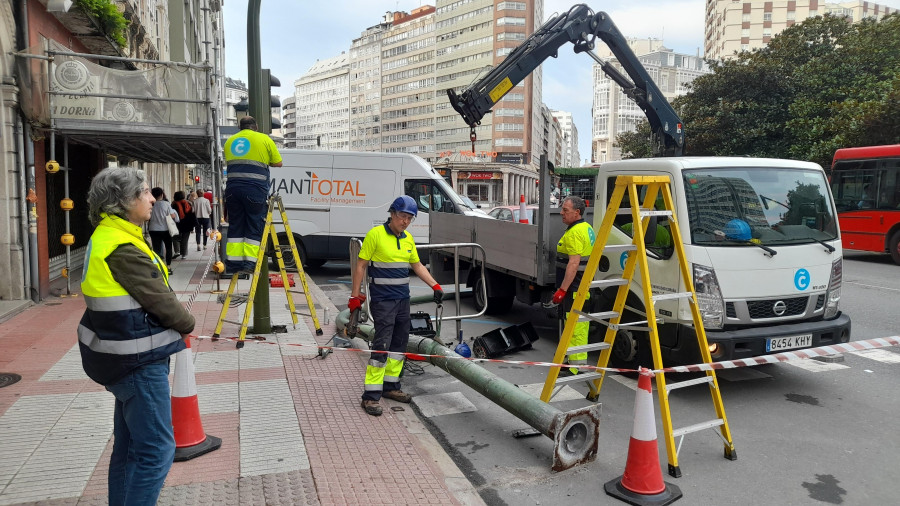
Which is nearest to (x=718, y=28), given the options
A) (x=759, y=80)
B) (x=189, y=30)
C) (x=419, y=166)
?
(x=759, y=80)

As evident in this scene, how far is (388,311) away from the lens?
5.09 m

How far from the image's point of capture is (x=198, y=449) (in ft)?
13.2

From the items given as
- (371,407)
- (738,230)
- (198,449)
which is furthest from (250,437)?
(738,230)

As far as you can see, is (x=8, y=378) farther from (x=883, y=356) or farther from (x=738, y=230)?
(x=883, y=356)

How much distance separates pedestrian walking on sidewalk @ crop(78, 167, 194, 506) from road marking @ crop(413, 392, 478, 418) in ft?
8.63

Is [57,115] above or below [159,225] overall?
above

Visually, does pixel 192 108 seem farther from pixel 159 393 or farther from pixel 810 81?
pixel 810 81

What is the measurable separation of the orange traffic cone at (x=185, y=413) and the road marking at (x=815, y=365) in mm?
5663

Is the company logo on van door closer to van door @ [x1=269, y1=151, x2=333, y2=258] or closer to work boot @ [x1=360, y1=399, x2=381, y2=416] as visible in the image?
van door @ [x1=269, y1=151, x2=333, y2=258]

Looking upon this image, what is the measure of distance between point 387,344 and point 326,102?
552 ft

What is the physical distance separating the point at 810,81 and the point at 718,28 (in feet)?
277

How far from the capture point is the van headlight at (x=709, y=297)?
538 cm

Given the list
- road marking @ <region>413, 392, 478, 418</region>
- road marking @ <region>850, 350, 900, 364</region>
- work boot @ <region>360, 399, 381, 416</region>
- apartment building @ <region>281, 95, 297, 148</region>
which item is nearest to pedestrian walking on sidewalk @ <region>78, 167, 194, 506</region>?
work boot @ <region>360, 399, 381, 416</region>

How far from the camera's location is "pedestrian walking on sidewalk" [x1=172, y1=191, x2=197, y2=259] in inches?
591
